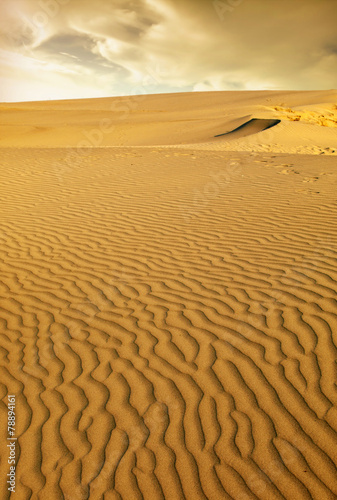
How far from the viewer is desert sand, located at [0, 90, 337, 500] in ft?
8.15

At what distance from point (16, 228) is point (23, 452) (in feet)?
17.2

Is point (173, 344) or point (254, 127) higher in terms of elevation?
point (254, 127)

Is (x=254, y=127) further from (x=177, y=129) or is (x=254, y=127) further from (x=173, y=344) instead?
(x=173, y=344)

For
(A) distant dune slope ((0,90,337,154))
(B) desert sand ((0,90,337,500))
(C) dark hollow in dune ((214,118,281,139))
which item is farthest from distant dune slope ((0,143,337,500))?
(C) dark hollow in dune ((214,118,281,139))

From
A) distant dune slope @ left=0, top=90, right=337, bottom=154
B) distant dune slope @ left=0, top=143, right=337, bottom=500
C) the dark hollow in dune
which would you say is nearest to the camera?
distant dune slope @ left=0, top=143, right=337, bottom=500

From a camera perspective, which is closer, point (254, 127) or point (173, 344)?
point (173, 344)

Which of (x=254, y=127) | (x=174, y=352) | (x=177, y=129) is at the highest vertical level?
(x=177, y=129)

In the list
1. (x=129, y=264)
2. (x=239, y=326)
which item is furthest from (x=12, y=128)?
(x=239, y=326)

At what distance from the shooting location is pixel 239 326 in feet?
12.4

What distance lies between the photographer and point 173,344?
364cm

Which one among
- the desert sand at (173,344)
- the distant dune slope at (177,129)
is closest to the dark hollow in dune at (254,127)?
A: the distant dune slope at (177,129)

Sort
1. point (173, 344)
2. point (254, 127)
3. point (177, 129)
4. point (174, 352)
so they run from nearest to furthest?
point (174, 352)
point (173, 344)
point (254, 127)
point (177, 129)

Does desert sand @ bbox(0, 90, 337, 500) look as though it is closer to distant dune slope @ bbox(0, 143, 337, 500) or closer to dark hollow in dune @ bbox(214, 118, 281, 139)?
distant dune slope @ bbox(0, 143, 337, 500)

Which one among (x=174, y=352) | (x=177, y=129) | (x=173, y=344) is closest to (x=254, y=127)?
(x=177, y=129)
